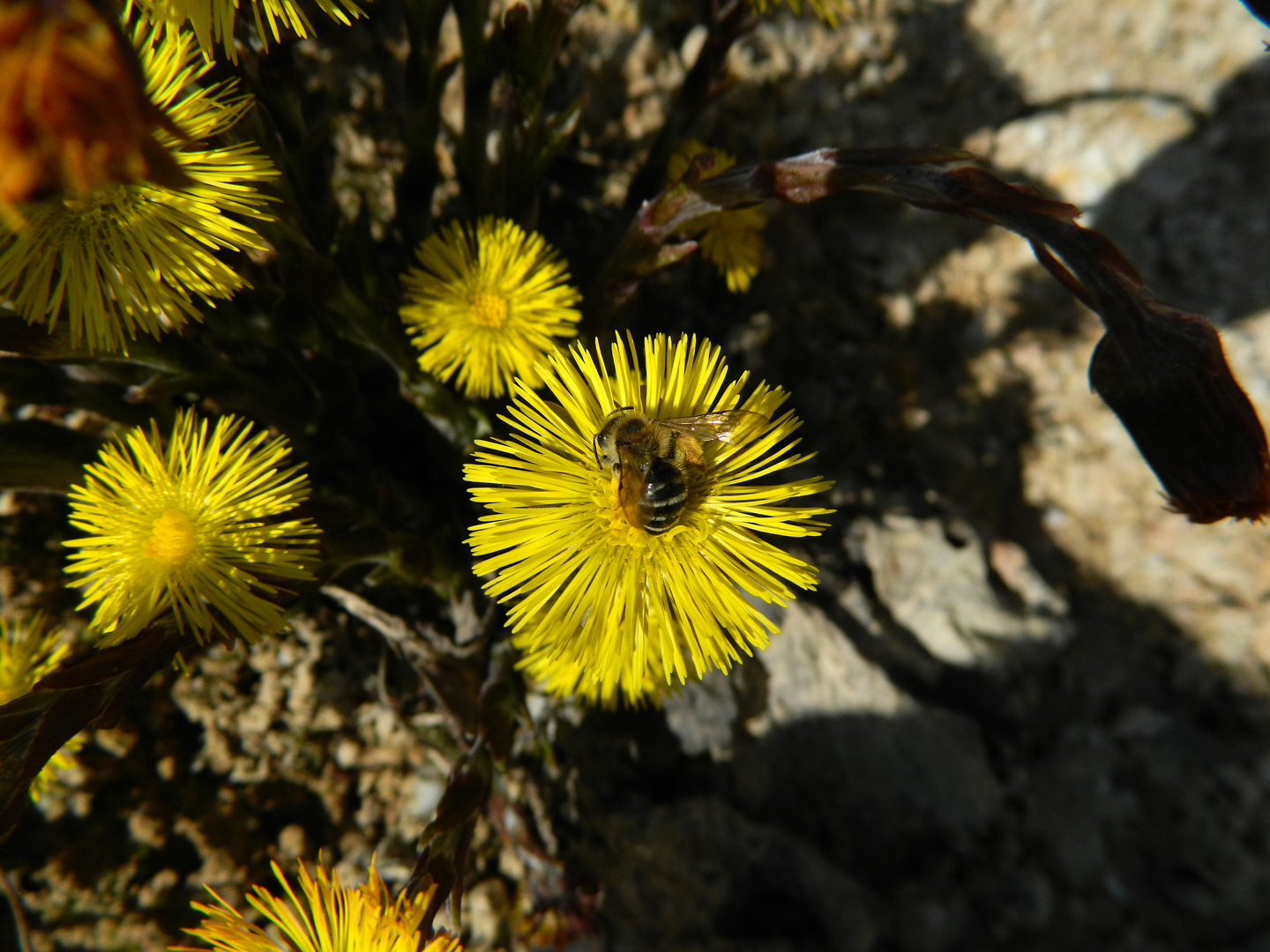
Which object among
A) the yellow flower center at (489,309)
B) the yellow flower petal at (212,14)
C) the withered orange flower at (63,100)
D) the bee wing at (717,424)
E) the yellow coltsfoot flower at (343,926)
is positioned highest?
the yellow flower petal at (212,14)

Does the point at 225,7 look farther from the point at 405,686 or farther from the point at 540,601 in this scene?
the point at 405,686

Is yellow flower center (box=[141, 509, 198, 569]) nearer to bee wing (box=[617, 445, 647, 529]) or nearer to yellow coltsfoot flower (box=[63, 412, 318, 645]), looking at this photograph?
yellow coltsfoot flower (box=[63, 412, 318, 645])

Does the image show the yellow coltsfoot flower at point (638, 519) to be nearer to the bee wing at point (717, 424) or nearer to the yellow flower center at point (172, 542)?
the bee wing at point (717, 424)

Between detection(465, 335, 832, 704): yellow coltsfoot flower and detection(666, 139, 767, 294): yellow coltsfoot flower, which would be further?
detection(666, 139, 767, 294): yellow coltsfoot flower

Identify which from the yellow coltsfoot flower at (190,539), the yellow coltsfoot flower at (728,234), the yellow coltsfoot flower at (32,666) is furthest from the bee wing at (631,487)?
the yellow coltsfoot flower at (32,666)

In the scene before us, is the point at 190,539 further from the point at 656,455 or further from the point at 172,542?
the point at 656,455

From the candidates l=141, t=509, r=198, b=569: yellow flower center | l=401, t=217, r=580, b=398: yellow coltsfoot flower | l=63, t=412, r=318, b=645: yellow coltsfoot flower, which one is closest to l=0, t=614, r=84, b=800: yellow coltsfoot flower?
l=63, t=412, r=318, b=645: yellow coltsfoot flower
